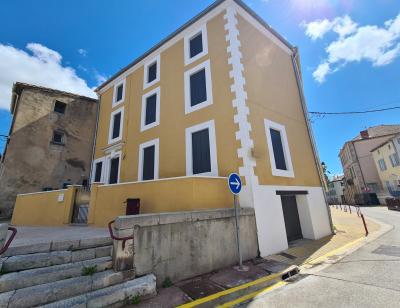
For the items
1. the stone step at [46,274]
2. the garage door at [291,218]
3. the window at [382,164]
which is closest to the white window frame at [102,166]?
the stone step at [46,274]

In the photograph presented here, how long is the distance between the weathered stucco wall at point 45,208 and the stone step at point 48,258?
5.54 m

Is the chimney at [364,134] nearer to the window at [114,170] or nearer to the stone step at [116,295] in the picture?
the window at [114,170]

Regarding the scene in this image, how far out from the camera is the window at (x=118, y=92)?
14625 millimetres

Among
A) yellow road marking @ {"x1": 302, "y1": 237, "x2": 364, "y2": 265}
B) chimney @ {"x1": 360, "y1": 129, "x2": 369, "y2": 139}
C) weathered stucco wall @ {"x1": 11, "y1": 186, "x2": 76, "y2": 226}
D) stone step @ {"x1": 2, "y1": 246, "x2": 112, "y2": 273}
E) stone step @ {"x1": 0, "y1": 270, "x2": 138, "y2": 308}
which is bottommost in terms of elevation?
yellow road marking @ {"x1": 302, "y1": 237, "x2": 364, "y2": 265}

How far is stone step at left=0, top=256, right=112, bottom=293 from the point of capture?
3497 millimetres

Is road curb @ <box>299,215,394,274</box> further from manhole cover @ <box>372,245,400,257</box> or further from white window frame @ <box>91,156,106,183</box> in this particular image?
white window frame @ <box>91,156,106,183</box>

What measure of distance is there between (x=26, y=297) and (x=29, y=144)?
47.4ft

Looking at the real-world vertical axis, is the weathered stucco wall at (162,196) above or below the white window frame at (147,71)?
below

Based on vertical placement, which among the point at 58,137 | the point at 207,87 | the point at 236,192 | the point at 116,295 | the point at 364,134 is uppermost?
the point at 364,134

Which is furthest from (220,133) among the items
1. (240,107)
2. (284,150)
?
(284,150)

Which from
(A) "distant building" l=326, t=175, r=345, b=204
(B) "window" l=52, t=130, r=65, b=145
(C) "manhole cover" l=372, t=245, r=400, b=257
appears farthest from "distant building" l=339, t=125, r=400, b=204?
(B) "window" l=52, t=130, r=65, b=145

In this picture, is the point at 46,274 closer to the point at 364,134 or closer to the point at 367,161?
the point at 367,161

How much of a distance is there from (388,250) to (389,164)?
31.8 meters

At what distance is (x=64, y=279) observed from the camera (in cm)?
386
